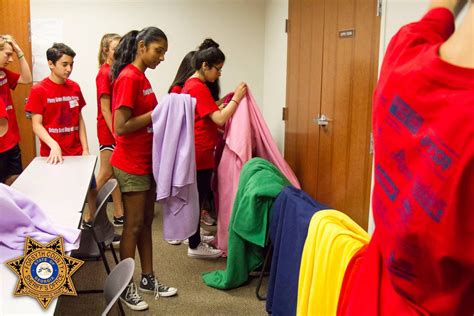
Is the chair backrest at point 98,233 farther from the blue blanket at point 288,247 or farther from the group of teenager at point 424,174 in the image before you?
Result: the group of teenager at point 424,174

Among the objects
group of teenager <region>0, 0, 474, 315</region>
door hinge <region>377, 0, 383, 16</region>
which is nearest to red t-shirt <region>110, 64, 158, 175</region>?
door hinge <region>377, 0, 383, 16</region>

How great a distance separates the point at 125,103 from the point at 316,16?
1.44 m

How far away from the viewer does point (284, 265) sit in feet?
7.03

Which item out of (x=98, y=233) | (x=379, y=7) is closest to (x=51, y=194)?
(x=98, y=233)

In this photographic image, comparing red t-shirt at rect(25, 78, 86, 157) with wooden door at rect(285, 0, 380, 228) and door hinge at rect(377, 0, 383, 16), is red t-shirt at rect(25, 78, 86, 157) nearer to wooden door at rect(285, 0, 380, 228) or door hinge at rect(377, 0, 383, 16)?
wooden door at rect(285, 0, 380, 228)

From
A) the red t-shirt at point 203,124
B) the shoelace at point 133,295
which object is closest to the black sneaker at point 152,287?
the shoelace at point 133,295

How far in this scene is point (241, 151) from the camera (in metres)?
3.23

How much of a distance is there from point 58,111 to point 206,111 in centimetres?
97

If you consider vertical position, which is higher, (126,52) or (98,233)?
(126,52)

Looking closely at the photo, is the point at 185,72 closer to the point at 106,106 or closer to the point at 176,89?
the point at 176,89

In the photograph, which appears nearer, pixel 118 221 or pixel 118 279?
pixel 118 279

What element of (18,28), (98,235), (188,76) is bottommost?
(98,235)

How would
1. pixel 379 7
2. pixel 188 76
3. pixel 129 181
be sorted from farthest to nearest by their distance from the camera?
pixel 188 76 < pixel 129 181 < pixel 379 7

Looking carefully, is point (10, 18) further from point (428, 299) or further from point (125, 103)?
A: point (428, 299)
